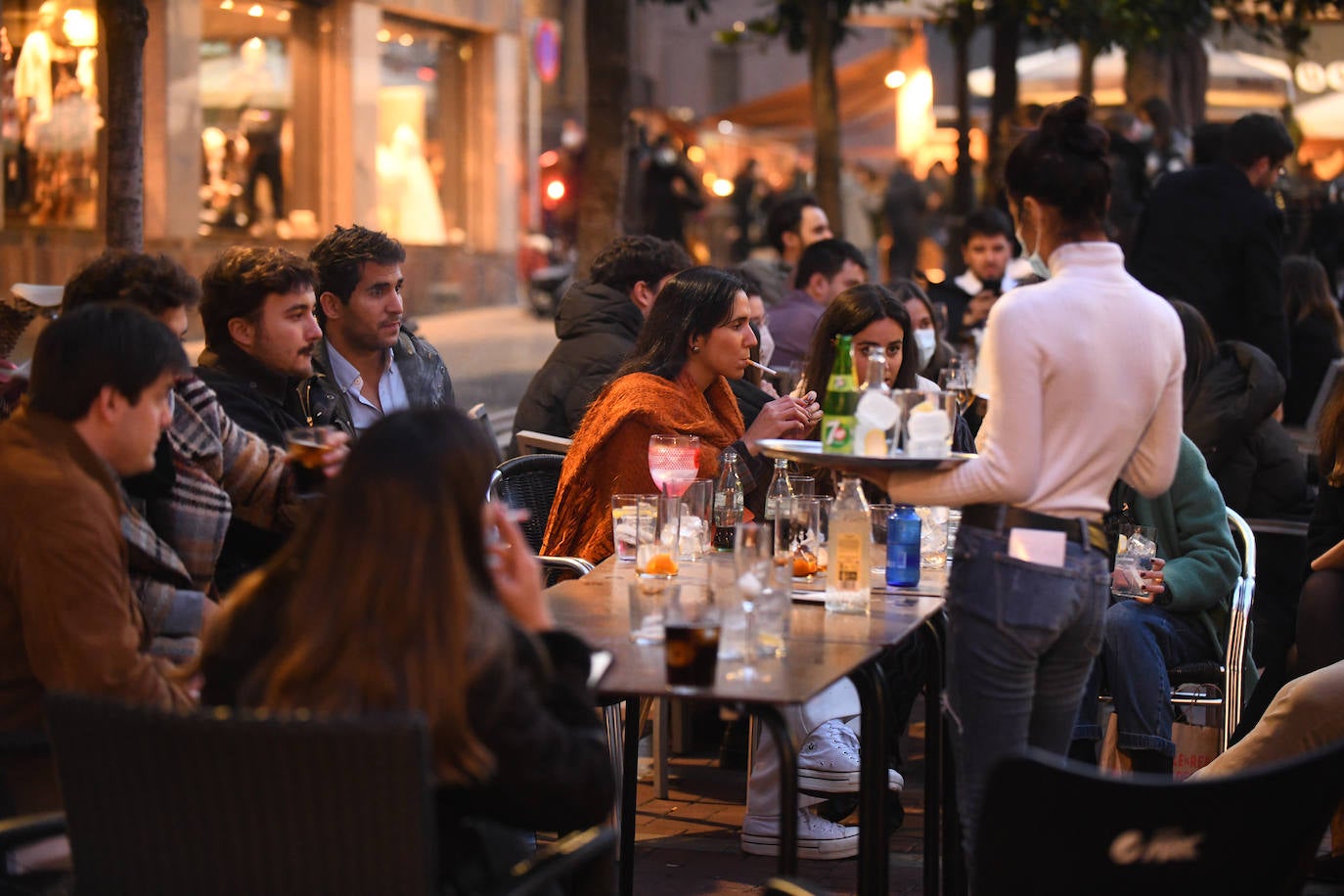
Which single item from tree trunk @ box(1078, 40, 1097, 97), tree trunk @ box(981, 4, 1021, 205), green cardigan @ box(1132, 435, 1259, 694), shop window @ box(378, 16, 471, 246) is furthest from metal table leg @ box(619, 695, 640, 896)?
shop window @ box(378, 16, 471, 246)

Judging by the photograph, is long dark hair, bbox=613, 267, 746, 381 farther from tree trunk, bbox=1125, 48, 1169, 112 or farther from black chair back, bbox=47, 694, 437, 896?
tree trunk, bbox=1125, 48, 1169, 112

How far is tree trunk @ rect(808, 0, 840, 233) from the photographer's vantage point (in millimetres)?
14852

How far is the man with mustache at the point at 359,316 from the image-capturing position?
222 inches

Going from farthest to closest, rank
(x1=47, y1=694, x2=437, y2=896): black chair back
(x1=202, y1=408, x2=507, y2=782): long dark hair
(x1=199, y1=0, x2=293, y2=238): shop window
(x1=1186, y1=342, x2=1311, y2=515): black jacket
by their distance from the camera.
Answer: (x1=199, y1=0, x2=293, y2=238): shop window, (x1=1186, y1=342, x2=1311, y2=515): black jacket, (x1=202, y1=408, x2=507, y2=782): long dark hair, (x1=47, y1=694, x2=437, y2=896): black chair back

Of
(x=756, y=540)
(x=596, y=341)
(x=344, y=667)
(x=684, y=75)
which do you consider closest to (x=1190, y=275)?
(x=596, y=341)

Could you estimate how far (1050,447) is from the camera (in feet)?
11.7

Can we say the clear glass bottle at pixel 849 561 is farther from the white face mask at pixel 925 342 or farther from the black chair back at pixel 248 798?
the white face mask at pixel 925 342

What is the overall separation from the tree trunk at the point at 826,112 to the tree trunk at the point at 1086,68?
8.44 feet

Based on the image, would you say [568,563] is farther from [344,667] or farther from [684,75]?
[684,75]

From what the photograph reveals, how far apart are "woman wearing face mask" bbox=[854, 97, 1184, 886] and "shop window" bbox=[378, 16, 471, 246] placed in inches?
557

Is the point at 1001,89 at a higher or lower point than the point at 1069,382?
higher

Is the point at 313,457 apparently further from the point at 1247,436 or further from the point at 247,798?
the point at 1247,436

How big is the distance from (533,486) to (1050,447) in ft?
9.18

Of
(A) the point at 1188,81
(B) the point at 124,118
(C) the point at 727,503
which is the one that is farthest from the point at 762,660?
(A) the point at 1188,81
